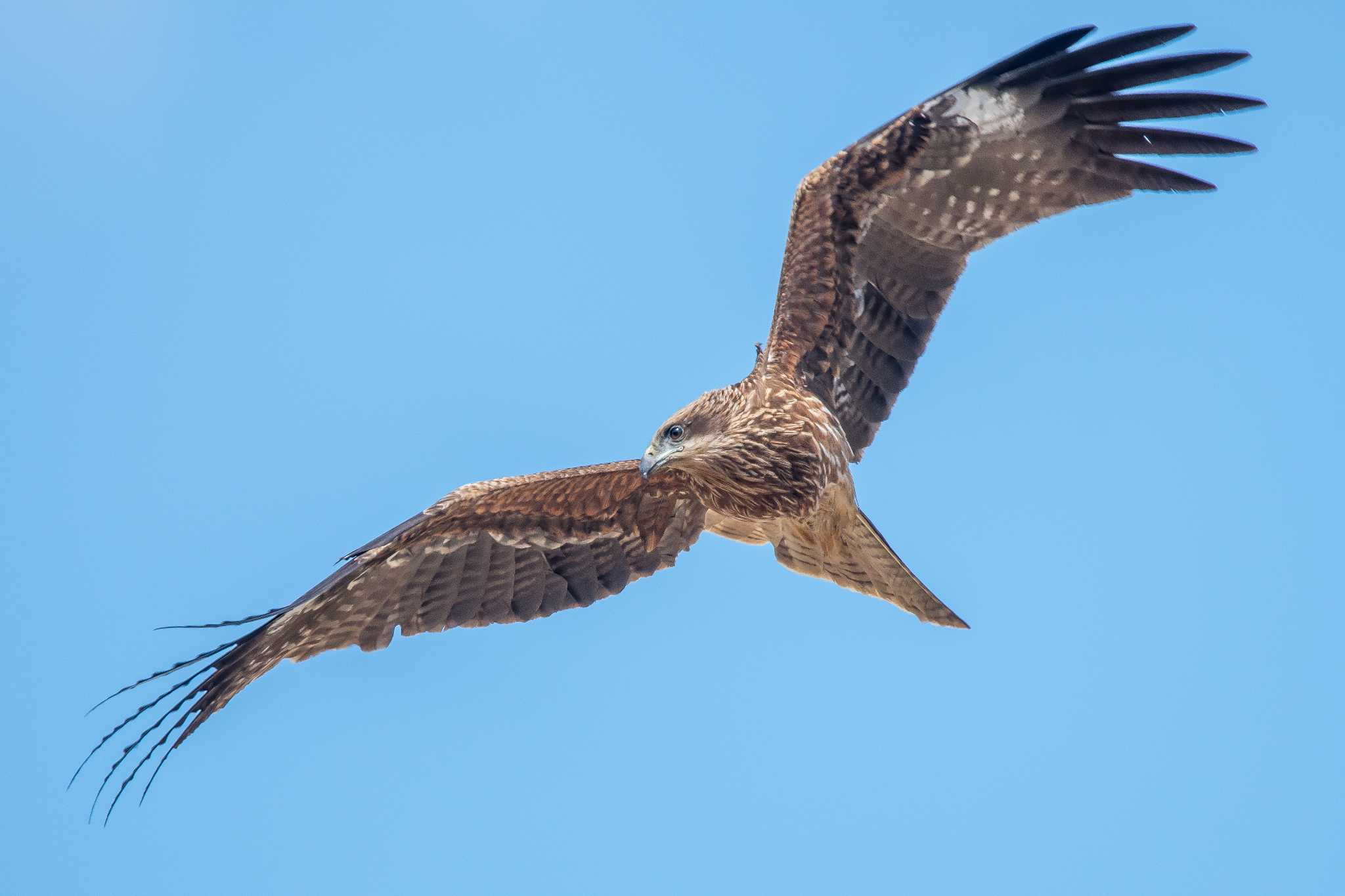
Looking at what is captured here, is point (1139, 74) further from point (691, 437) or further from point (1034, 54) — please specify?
point (691, 437)

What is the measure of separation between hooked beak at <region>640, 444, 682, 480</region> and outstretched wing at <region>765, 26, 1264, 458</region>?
3.26ft

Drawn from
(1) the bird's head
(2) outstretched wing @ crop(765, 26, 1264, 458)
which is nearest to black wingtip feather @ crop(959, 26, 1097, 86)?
(2) outstretched wing @ crop(765, 26, 1264, 458)

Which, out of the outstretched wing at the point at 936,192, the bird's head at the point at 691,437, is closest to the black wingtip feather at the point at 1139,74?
the outstretched wing at the point at 936,192

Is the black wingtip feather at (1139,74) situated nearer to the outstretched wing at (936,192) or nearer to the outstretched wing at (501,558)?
the outstretched wing at (936,192)

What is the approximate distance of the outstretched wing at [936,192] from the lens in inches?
311

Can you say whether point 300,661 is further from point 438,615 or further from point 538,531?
point 538,531

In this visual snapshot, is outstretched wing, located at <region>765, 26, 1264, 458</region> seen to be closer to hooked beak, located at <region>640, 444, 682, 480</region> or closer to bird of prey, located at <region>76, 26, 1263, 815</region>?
bird of prey, located at <region>76, 26, 1263, 815</region>

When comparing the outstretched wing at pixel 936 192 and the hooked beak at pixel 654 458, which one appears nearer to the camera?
the hooked beak at pixel 654 458

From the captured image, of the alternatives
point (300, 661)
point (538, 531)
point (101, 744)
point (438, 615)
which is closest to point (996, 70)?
point (538, 531)

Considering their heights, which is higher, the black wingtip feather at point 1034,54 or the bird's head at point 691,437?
the black wingtip feather at point 1034,54

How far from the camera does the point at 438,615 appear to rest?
8711mm

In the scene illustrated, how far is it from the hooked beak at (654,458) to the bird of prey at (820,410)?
15 millimetres

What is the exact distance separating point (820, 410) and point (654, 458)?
3.63ft

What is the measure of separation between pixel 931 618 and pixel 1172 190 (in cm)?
291
